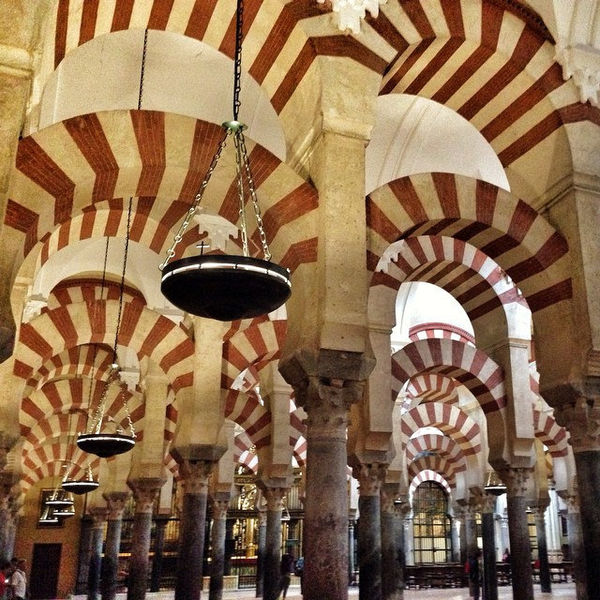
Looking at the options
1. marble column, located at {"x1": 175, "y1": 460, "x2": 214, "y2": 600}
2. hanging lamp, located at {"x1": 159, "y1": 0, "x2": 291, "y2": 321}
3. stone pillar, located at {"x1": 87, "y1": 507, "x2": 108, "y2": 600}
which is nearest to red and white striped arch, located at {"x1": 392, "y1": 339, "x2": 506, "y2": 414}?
marble column, located at {"x1": 175, "y1": 460, "x2": 214, "y2": 600}

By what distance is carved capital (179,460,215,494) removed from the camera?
800 cm

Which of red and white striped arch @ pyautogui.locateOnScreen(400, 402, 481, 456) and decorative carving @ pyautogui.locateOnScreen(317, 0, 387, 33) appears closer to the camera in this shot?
decorative carving @ pyautogui.locateOnScreen(317, 0, 387, 33)

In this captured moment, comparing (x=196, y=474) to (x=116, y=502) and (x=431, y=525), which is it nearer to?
(x=116, y=502)

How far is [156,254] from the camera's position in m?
9.73

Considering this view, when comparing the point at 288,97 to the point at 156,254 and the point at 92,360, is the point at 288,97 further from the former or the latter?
the point at 92,360

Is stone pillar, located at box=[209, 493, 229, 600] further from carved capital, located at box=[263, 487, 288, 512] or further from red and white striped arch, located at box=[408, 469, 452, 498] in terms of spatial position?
red and white striped arch, located at box=[408, 469, 452, 498]

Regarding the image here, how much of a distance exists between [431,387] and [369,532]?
20.3ft

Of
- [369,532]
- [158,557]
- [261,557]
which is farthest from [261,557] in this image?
[369,532]

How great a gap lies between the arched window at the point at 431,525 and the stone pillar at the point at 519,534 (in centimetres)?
1391

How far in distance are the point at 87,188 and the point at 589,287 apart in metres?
4.18

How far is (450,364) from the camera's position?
928 centimetres

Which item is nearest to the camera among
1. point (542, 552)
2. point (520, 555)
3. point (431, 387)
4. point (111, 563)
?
point (520, 555)

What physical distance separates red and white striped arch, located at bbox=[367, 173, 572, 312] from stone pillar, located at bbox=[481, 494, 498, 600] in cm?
492

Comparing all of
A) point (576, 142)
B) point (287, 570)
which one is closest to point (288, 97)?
point (576, 142)
